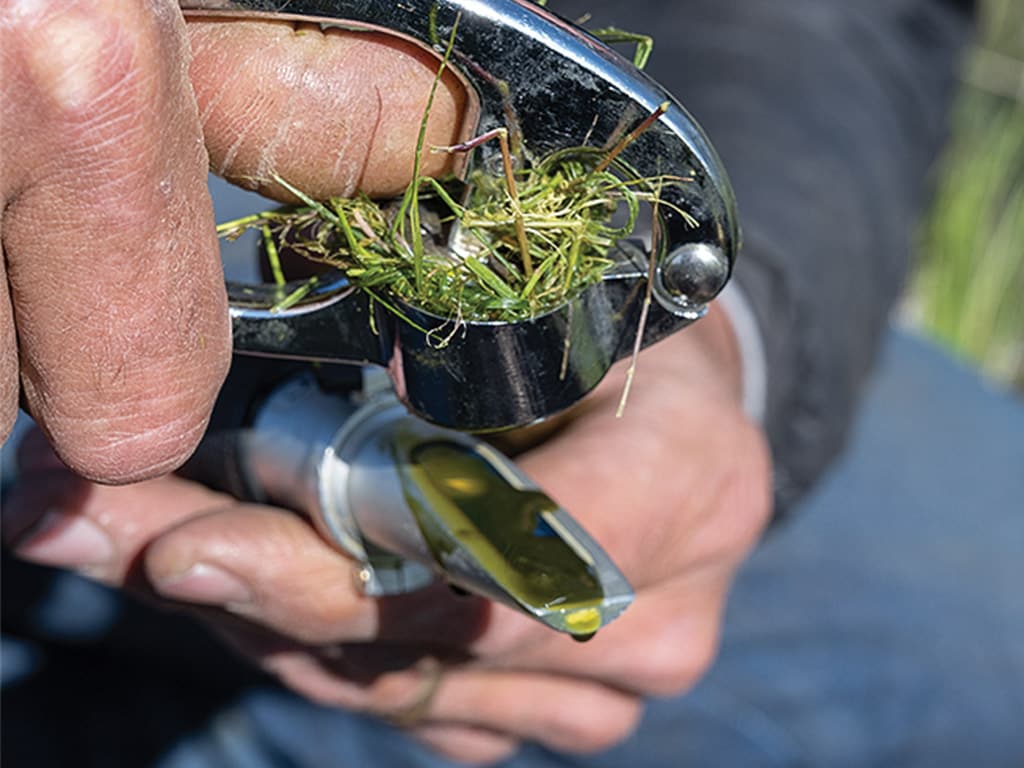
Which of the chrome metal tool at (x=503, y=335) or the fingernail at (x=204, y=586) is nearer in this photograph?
the chrome metal tool at (x=503, y=335)

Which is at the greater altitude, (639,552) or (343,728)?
(639,552)

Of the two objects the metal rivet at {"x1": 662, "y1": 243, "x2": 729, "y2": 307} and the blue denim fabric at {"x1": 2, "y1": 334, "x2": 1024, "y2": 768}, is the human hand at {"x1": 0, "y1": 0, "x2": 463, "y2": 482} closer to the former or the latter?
the metal rivet at {"x1": 662, "y1": 243, "x2": 729, "y2": 307}

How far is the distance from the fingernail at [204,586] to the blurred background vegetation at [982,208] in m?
1.74

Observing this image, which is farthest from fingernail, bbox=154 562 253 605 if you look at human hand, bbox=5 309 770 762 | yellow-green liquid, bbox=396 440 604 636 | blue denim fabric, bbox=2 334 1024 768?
blue denim fabric, bbox=2 334 1024 768

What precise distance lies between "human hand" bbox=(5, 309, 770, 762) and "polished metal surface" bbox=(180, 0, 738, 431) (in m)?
0.18

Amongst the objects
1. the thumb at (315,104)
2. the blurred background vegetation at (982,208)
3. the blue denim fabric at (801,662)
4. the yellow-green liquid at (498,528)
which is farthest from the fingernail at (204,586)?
the blurred background vegetation at (982,208)

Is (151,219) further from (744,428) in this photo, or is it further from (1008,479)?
(1008,479)

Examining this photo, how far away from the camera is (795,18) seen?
130 cm

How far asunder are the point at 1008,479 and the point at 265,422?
1.11 metres

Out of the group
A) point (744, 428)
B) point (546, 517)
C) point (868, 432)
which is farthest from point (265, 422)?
point (868, 432)

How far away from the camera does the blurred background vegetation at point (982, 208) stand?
83.6 inches

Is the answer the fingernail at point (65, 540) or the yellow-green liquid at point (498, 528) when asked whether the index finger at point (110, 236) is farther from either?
the fingernail at point (65, 540)

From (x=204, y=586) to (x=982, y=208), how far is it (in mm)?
1863

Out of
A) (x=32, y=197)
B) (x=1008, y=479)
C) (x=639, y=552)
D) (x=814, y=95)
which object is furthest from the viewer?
(x=1008, y=479)
